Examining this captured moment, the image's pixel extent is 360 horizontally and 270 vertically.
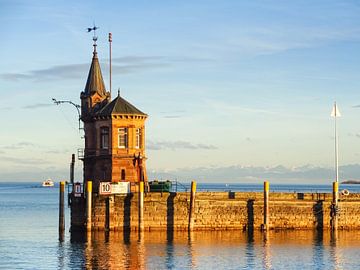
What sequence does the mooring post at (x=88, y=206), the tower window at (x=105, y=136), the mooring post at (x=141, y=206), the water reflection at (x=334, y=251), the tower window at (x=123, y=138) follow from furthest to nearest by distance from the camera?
the tower window at (x=105, y=136) < the tower window at (x=123, y=138) < the mooring post at (x=88, y=206) < the mooring post at (x=141, y=206) < the water reflection at (x=334, y=251)

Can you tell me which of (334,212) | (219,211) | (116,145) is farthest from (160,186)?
(334,212)

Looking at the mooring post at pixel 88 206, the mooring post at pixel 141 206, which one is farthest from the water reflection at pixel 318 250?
the mooring post at pixel 88 206

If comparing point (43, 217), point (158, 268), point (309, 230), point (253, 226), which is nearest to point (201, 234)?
point (253, 226)

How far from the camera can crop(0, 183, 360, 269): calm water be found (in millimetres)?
55906

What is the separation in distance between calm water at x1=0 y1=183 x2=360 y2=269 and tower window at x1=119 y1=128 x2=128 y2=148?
8333mm

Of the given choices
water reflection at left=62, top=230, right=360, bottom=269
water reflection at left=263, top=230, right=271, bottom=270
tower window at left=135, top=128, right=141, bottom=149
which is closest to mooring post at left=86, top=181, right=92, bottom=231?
water reflection at left=62, top=230, right=360, bottom=269

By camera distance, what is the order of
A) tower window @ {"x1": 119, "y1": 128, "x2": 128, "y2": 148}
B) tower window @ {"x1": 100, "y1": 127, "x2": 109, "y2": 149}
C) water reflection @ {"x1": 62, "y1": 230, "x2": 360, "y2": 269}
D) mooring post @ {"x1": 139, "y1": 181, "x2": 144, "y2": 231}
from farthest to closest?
tower window @ {"x1": 100, "y1": 127, "x2": 109, "y2": 149}
tower window @ {"x1": 119, "y1": 128, "x2": 128, "y2": 148}
mooring post @ {"x1": 139, "y1": 181, "x2": 144, "y2": 231}
water reflection @ {"x1": 62, "y1": 230, "x2": 360, "y2": 269}

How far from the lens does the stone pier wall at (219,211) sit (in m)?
68.1

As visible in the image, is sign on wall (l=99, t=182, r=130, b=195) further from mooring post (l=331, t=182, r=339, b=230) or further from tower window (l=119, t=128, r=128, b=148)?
mooring post (l=331, t=182, r=339, b=230)

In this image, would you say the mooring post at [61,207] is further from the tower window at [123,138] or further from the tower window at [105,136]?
the tower window at [123,138]

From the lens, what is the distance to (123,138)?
236 ft

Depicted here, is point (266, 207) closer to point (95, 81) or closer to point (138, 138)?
point (138, 138)

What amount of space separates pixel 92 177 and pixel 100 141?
10.5 feet

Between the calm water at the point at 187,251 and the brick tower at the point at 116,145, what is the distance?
6070mm
